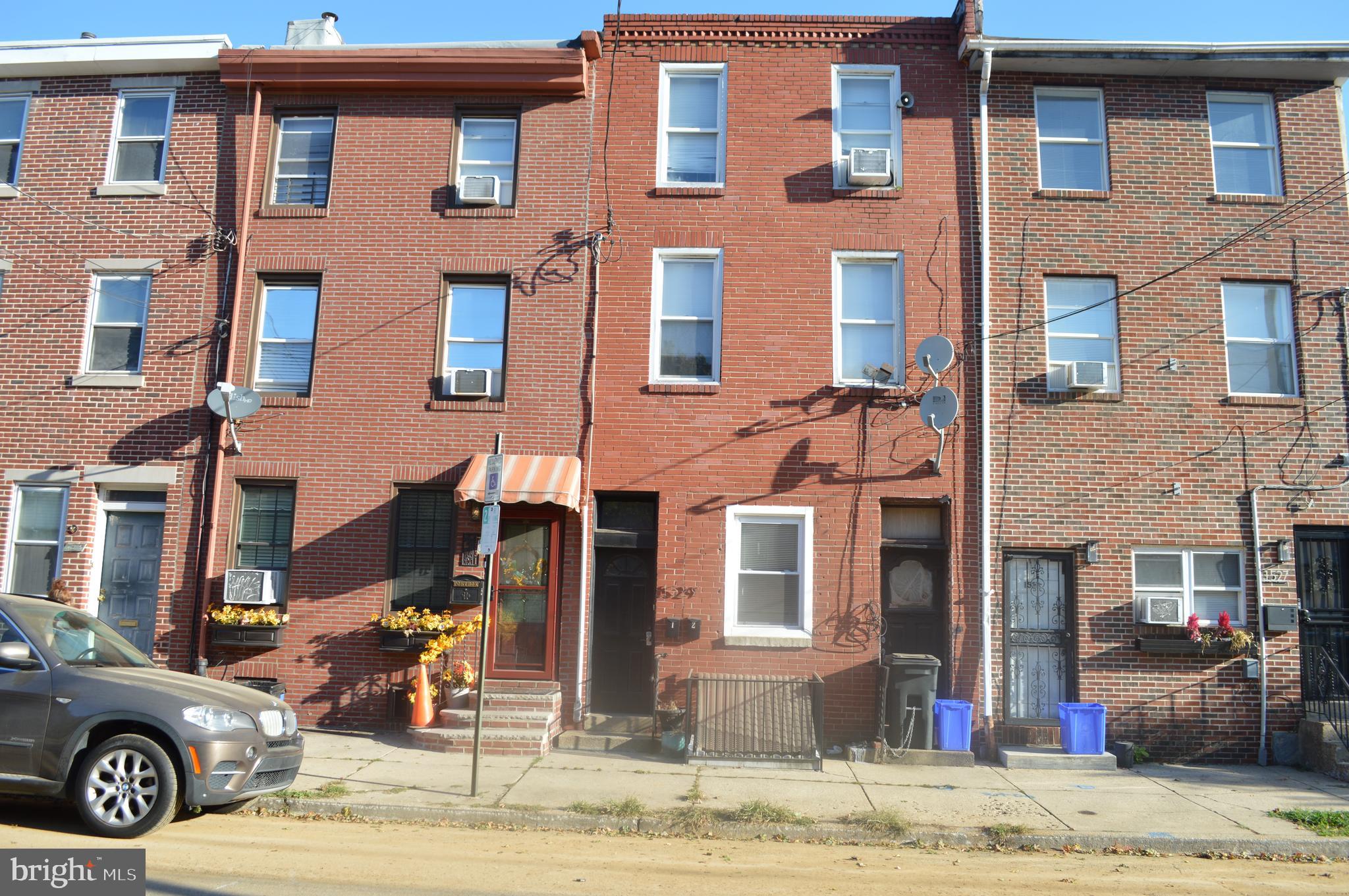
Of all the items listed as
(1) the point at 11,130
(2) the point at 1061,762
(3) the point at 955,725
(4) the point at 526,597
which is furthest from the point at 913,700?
(1) the point at 11,130

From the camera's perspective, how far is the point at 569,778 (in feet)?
32.1

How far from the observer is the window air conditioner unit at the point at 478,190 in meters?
13.1

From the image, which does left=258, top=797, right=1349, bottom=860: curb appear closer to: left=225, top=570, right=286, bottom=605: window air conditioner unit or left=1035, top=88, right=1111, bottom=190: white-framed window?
left=225, top=570, right=286, bottom=605: window air conditioner unit

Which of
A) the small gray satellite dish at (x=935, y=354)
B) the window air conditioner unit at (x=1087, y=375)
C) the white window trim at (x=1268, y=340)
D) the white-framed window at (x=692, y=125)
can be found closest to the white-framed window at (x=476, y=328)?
the white-framed window at (x=692, y=125)

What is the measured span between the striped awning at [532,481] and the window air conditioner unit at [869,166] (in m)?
5.35

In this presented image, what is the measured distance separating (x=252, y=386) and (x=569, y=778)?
717 cm

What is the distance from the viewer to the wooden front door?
12.3 metres

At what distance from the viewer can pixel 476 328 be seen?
13.1m

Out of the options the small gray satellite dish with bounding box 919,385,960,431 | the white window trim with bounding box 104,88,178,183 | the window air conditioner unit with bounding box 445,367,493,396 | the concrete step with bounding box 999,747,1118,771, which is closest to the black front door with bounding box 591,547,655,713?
the window air conditioner unit with bounding box 445,367,493,396

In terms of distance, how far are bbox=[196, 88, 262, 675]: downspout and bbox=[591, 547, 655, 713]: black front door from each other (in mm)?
4954

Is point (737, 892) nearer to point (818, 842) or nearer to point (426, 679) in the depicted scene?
point (818, 842)

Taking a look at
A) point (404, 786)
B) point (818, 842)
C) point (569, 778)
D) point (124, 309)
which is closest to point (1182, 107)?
point (818, 842)

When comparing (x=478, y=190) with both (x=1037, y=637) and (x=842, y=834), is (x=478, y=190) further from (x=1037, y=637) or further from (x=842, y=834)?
(x=1037, y=637)

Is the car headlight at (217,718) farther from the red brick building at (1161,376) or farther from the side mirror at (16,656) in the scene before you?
the red brick building at (1161,376)
